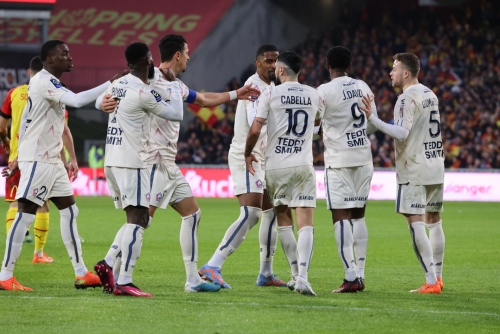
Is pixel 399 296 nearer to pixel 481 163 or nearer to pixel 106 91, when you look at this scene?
pixel 106 91

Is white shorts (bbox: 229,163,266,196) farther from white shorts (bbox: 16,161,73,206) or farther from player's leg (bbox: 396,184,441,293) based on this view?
white shorts (bbox: 16,161,73,206)

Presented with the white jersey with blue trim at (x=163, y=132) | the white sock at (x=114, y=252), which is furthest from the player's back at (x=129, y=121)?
the white sock at (x=114, y=252)

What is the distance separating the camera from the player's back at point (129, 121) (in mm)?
7141

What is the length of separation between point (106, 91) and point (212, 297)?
1951mm

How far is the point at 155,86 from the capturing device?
24.2 feet

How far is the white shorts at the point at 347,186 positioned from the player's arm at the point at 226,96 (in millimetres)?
990

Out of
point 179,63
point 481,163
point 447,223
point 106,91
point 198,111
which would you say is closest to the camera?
point 106,91

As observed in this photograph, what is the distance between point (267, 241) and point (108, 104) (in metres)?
2.31

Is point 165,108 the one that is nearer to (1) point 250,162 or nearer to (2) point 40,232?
(1) point 250,162

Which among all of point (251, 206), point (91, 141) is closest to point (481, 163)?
point (91, 141)

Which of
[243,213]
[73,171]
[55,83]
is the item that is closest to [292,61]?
[243,213]

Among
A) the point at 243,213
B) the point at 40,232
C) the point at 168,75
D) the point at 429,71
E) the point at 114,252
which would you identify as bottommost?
the point at 114,252

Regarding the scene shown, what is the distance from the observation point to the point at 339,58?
7.92 m

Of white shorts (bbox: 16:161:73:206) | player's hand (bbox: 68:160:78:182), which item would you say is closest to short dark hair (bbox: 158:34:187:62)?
white shorts (bbox: 16:161:73:206)
